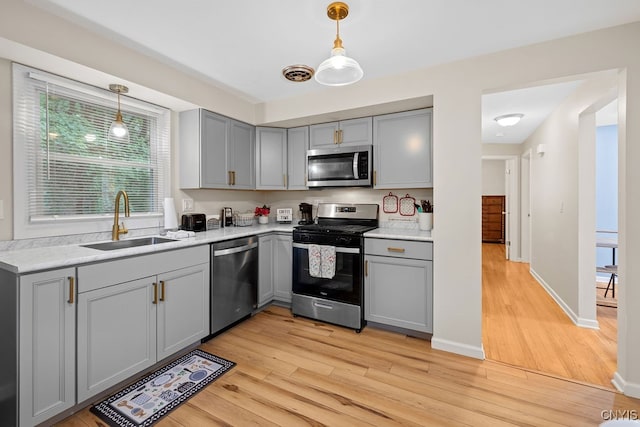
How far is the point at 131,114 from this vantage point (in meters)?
2.67

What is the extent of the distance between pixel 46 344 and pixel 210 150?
6.53 ft

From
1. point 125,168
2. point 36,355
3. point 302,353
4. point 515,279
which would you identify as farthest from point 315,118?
point 515,279

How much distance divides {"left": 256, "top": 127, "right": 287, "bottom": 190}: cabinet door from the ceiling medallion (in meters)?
1.12

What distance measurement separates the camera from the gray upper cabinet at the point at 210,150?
290 cm

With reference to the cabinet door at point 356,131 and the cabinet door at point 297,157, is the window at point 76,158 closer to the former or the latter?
the cabinet door at point 297,157

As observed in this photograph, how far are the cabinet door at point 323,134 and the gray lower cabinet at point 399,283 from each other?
124 centimetres

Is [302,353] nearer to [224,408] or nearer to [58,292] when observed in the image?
[224,408]

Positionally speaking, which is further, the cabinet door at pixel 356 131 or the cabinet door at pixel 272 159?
the cabinet door at pixel 272 159

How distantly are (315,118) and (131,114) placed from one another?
176 cm

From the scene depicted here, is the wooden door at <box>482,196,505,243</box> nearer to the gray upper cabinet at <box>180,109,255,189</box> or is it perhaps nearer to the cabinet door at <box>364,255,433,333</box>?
the cabinet door at <box>364,255,433,333</box>

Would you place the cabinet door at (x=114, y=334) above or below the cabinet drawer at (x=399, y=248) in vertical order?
below

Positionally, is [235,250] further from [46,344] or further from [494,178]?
[494,178]

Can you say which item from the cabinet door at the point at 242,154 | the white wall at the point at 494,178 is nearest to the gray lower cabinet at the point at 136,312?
the cabinet door at the point at 242,154

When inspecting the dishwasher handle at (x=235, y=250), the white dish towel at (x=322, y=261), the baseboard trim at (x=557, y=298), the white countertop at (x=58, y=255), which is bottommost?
the baseboard trim at (x=557, y=298)
